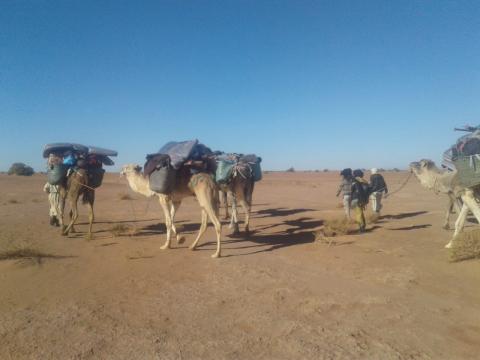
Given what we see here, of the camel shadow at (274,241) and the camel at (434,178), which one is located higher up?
the camel at (434,178)

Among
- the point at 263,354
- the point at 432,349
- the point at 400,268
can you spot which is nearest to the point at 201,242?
the point at 400,268

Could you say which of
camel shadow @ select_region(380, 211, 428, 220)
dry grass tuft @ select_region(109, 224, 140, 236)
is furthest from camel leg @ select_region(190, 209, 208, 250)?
camel shadow @ select_region(380, 211, 428, 220)

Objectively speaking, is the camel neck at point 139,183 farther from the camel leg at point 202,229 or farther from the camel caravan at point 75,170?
the camel leg at point 202,229

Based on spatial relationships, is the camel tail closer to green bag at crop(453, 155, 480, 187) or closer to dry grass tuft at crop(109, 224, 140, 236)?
dry grass tuft at crop(109, 224, 140, 236)

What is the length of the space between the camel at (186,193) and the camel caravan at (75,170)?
1.09m

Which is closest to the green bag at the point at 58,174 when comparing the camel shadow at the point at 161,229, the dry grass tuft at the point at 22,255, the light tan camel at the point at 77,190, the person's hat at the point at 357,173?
the light tan camel at the point at 77,190

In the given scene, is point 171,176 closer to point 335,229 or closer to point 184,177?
point 184,177

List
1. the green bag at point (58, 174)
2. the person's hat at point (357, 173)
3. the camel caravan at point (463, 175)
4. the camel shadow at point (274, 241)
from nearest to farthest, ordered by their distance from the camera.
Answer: the camel caravan at point (463, 175), the camel shadow at point (274, 241), the green bag at point (58, 174), the person's hat at point (357, 173)

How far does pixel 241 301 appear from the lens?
17.7 feet

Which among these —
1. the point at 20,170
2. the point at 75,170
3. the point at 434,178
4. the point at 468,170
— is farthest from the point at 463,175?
the point at 20,170

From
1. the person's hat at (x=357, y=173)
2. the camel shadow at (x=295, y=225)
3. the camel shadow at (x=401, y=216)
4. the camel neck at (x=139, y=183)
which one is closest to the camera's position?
the camel neck at (x=139, y=183)

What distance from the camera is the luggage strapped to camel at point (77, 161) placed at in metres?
10.3

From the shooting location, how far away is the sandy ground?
4012 mm

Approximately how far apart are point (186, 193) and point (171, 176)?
2.27 ft
